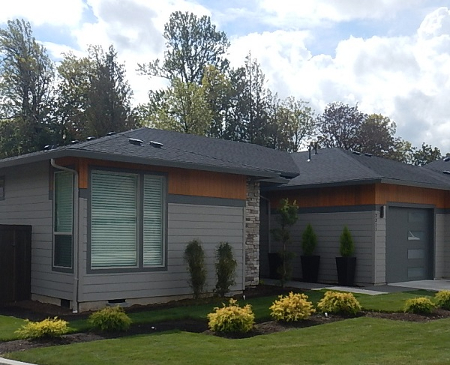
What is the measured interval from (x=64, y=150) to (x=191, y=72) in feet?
120

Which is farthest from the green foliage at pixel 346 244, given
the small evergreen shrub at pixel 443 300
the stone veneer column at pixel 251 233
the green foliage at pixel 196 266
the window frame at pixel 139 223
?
the window frame at pixel 139 223

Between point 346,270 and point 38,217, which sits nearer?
point 38,217

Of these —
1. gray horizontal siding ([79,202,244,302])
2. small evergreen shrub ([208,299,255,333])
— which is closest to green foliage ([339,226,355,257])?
gray horizontal siding ([79,202,244,302])

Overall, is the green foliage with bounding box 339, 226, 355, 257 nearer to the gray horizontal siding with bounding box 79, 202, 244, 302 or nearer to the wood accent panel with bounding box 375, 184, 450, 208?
the wood accent panel with bounding box 375, 184, 450, 208

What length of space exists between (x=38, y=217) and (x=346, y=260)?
8.19 metres

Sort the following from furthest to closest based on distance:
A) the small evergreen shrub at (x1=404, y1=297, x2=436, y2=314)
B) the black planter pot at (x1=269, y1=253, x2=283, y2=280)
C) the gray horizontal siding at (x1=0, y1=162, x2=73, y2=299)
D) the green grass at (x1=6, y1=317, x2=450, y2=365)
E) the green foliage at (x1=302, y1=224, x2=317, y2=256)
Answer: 1. the black planter pot at (x1=269, y1=253, x2=283, y2=280)
2. the green foliage at (x1=302, y1=224, x2=317, y2=256)
3. the gray horizontal siding at (x1=0, y1=162, x2=73, y2=299)
4. the small evergreen shrub at (x1=404, y1=297, x2=436, y2=314)
5. the green grass at (x1=6, y1=317, x2=450, y2=365)

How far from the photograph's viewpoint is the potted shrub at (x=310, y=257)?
18.0 m

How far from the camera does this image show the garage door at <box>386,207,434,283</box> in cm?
1759

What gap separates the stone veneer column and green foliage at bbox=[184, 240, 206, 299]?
2634mm

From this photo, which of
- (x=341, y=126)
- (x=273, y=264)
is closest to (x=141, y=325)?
(x=273, y=264)

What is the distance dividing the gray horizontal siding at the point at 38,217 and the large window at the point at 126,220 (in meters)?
0.94

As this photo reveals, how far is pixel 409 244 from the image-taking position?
18.4 meters

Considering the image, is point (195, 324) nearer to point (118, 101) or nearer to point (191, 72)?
point (118, 101)

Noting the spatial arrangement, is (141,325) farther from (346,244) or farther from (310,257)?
(310,257)
